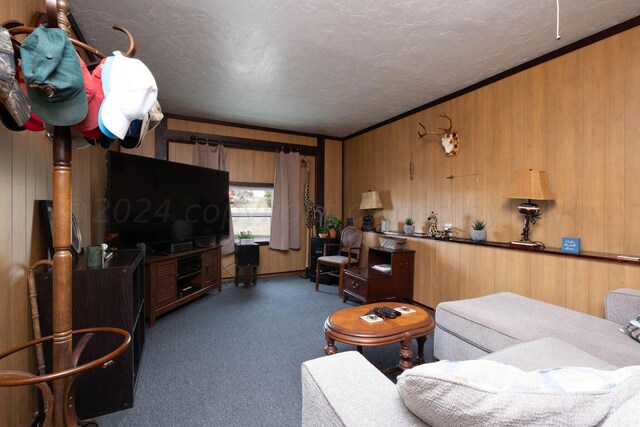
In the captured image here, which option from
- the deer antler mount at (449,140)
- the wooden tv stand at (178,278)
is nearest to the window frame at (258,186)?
the wooden tv stand at (178,278)

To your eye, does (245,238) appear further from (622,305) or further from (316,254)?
(622,305)

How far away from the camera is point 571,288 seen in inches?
84.9

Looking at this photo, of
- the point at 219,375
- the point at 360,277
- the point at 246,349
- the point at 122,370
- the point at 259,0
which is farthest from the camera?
the point at 360,277

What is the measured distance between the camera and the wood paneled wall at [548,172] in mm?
2072

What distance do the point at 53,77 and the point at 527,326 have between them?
7.90ft

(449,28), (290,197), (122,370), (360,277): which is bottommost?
(122,370)

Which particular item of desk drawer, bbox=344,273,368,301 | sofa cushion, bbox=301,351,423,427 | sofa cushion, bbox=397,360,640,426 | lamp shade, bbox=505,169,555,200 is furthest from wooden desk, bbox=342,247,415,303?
sofa cushion, bbox=397,360,640,426

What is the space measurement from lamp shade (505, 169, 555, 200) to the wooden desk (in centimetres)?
140

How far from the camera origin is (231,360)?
2254 mm

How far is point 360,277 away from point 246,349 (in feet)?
4.87

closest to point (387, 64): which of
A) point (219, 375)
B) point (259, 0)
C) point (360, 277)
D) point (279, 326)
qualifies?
point (259, 0)

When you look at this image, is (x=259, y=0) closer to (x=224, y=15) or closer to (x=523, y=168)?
(x=224, y=15)

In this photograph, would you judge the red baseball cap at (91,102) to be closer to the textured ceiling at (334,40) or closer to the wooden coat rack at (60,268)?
the wooden coat rack at (60,268)

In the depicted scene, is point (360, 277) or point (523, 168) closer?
point (523, 168)
